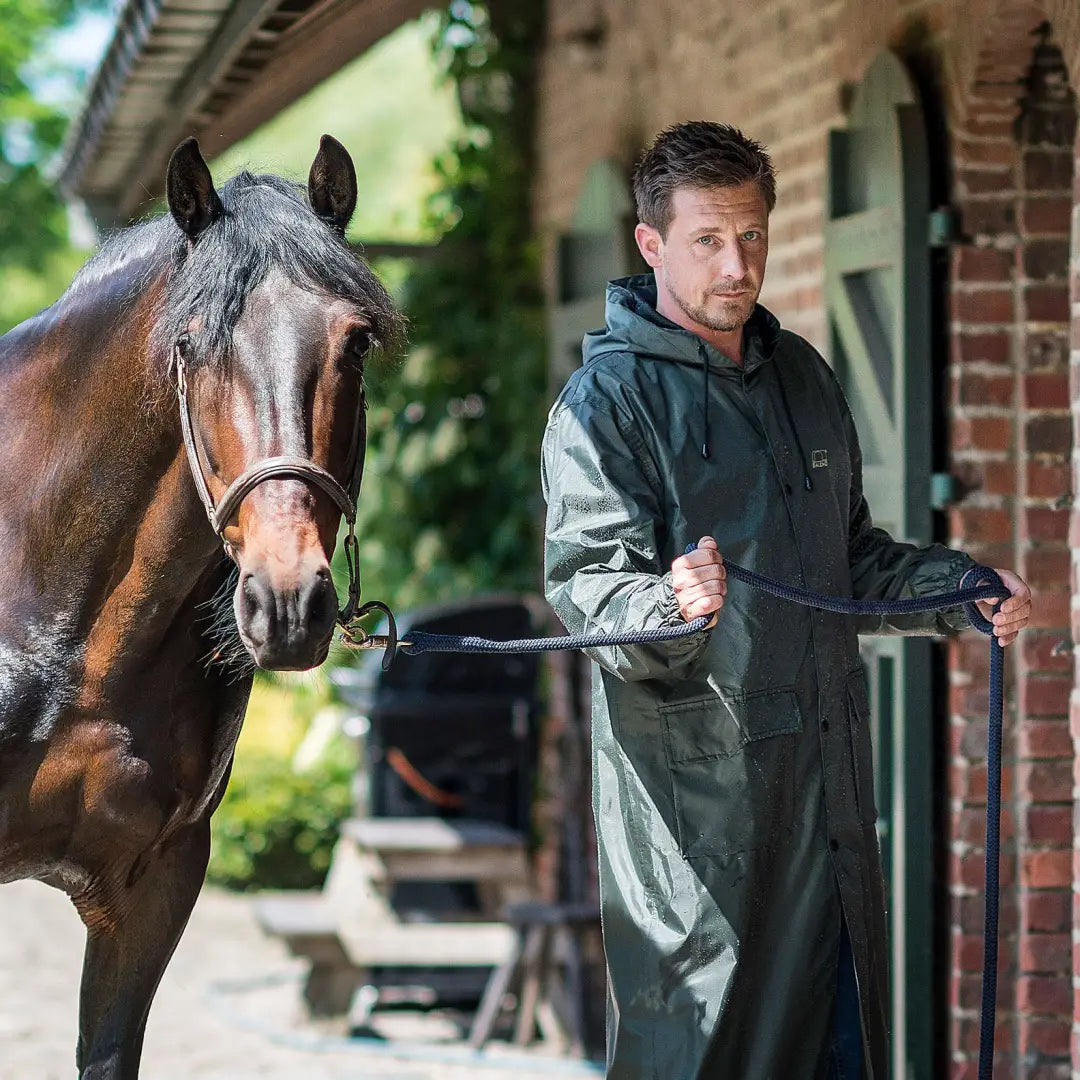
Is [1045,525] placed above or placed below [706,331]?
below

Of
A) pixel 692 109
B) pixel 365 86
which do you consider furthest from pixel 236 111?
pixel 365 86

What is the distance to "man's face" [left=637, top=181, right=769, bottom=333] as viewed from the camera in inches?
111

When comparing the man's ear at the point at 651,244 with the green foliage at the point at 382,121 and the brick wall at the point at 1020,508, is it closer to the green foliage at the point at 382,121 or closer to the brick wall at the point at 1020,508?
the brick wall at the point at 1020,508

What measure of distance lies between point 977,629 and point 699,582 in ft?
1.88

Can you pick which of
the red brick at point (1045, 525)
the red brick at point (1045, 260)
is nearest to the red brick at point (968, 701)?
the red brick at point (1045, 525)

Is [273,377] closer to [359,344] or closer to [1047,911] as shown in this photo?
[359,344]

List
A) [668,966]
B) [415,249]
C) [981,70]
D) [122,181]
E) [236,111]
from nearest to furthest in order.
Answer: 1. [668,966]
2. [981,70]
3. [236,111]
4. [415,249]
5. [122,181]

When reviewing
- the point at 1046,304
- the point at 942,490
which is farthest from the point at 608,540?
the point at 1046,304

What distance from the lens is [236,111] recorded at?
655 cm

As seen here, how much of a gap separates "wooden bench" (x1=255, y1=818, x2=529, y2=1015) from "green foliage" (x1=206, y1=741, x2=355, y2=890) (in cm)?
255

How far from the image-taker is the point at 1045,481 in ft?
13.3

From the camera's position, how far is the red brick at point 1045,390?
4.05m

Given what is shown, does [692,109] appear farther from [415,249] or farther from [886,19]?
[415,249]

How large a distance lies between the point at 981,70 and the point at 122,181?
5403 millimetres
